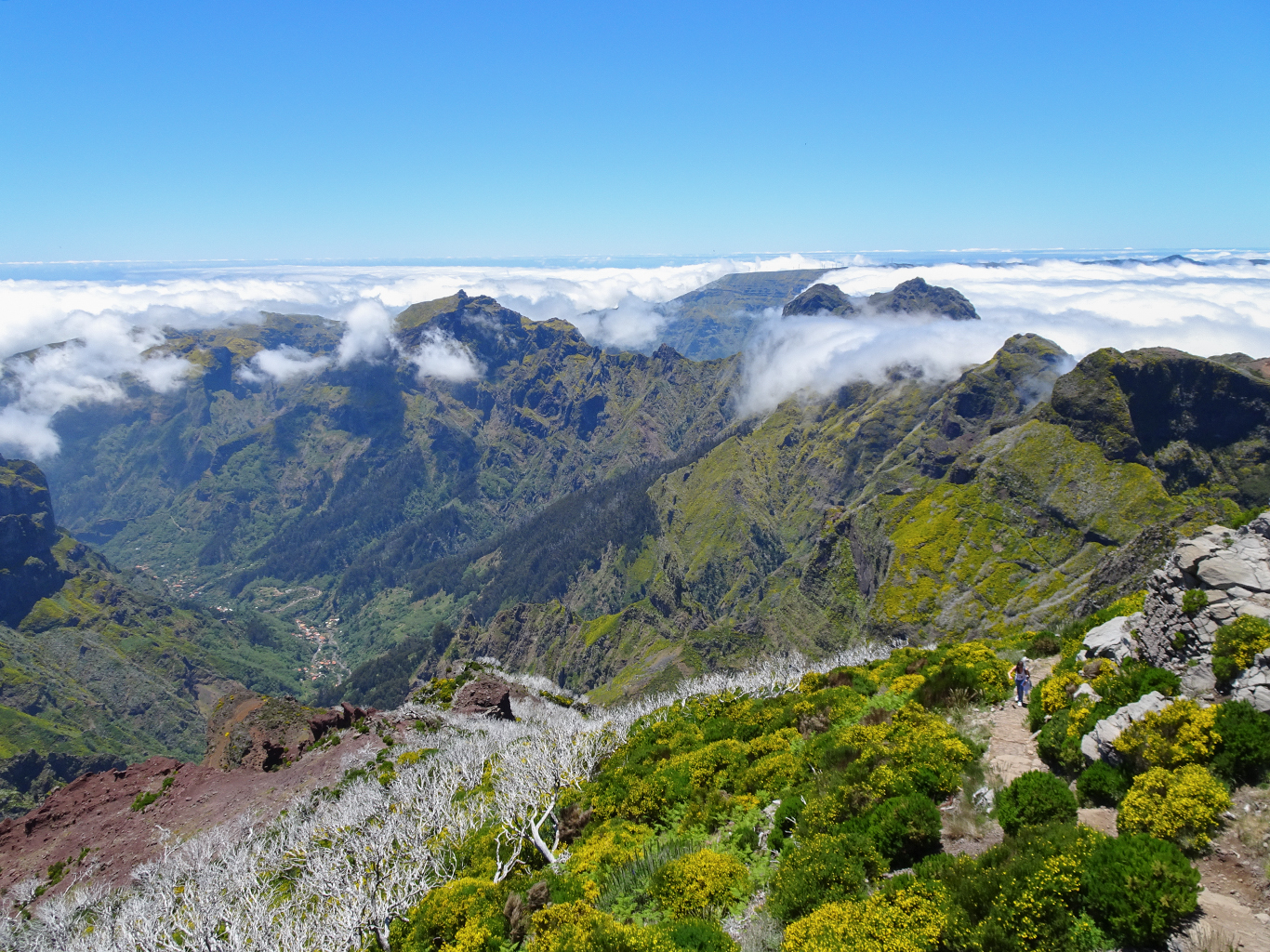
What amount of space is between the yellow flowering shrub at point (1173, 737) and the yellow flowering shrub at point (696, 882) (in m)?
12.0

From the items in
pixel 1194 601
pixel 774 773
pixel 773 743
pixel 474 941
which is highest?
pixel 1194 601

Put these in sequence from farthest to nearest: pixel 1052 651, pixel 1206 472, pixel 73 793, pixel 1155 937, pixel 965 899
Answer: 1. pixel 1206 472
2. pixel 73 793
3. pixel 1052 651
4. pixel 965 899
5. pixel 1155 937

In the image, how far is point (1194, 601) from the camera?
19.8 m

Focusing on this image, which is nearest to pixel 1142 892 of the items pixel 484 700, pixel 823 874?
pixel 823 874

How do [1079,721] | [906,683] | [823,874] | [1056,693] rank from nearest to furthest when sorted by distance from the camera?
1. [823,874]
2. [1079,721]
3. [1056,693]
4. [906,683]

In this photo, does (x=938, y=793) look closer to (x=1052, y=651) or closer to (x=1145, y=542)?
(x=1052, y=651)

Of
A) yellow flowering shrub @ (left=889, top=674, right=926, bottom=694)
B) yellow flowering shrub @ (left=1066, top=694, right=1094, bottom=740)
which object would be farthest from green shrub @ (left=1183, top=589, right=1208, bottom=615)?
yellow flowering shrub @ (left=889, top=674, right=926, bottom=694)

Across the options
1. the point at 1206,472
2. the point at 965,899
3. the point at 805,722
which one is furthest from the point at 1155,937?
the point at 1206,472

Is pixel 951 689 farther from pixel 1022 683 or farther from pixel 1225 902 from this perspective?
pixel 1225 902

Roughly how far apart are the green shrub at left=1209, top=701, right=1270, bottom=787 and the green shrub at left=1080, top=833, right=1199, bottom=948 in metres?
4.35

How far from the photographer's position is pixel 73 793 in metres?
61.9

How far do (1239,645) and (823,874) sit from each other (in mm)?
13812

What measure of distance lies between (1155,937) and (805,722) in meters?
21.7

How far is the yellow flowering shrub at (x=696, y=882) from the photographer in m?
18.7
